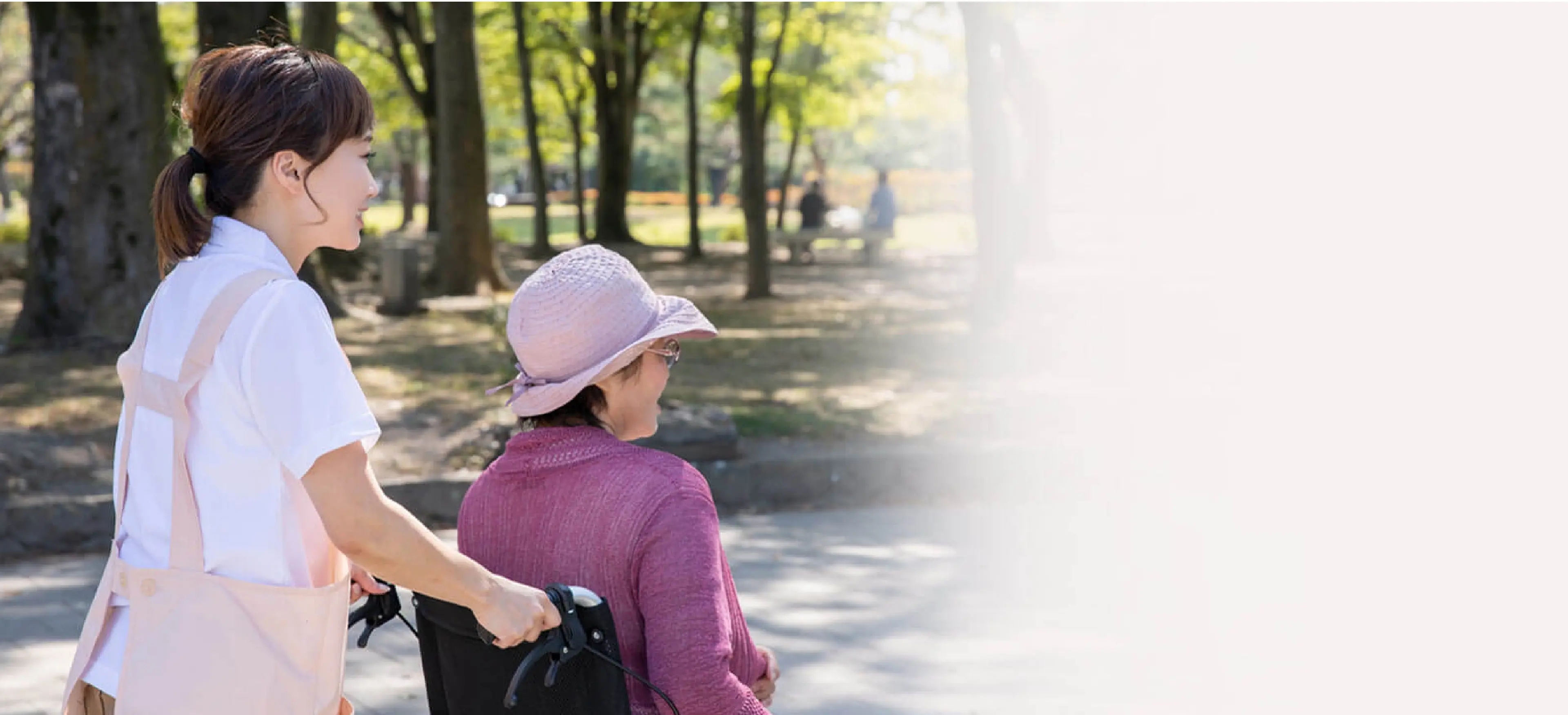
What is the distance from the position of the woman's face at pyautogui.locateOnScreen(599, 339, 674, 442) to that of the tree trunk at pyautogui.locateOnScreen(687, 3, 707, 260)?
27.8 metres

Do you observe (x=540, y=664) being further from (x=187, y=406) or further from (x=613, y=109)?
(x=613, y=109)

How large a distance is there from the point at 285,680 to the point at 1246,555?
232 inches

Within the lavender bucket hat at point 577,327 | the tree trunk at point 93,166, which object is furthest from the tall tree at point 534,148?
the lavender bucket hat at point 577,327

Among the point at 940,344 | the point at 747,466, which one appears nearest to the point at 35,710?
the point at 747,466

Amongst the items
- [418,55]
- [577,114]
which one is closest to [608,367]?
[418,55]

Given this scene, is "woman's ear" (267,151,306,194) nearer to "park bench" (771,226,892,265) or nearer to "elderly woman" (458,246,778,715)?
"elderly woman" (458,246,778,715)

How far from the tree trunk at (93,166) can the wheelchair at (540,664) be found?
1048 cm

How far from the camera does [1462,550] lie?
25.5ft

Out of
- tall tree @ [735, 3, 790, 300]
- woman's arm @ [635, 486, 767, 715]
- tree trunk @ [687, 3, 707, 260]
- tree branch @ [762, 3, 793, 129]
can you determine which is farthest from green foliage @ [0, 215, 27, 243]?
woman's arm @ [635, 486, 767, 715]

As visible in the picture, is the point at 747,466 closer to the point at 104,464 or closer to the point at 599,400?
the point at 104,464

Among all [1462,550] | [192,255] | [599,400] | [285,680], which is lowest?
[1462,550]

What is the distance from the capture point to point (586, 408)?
2.69m

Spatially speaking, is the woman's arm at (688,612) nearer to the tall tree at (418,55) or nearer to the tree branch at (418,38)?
the tall tree at (418,55)

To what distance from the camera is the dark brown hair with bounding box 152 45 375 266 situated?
241 cm
